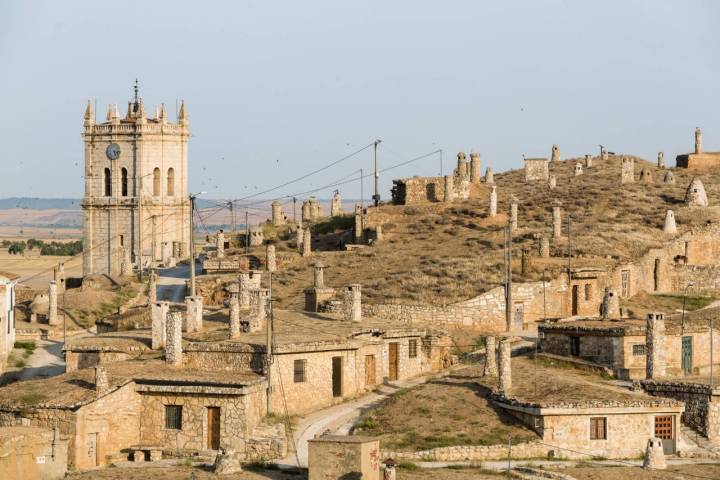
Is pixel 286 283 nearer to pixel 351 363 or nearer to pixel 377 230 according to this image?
pixel 377 230

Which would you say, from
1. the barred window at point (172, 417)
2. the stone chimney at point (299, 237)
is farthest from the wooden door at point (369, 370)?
the stone chimney at point (299, 237)

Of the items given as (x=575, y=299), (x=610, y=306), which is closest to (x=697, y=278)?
(x=575, y=299)

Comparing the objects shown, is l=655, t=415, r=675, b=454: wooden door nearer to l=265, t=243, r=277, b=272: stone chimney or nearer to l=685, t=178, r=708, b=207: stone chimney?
l=265, t=243, r=277, b=272: stone chimney

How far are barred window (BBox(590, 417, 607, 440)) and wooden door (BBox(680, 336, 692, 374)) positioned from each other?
26.1 feet

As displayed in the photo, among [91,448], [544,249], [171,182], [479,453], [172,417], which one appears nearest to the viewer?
[479,453]

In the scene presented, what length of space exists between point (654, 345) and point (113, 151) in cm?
6037

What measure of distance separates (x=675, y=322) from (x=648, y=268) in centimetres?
1681

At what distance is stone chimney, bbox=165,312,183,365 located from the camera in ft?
183

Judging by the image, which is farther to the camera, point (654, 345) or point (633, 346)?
point (633, 346)

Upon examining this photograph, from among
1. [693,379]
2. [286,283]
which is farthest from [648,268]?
[693,379]

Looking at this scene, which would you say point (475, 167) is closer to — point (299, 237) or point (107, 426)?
point (299, 237)

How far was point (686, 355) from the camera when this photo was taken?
5819cm

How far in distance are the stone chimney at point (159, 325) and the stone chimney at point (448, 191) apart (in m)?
34.2

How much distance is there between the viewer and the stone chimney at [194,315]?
6109cm
